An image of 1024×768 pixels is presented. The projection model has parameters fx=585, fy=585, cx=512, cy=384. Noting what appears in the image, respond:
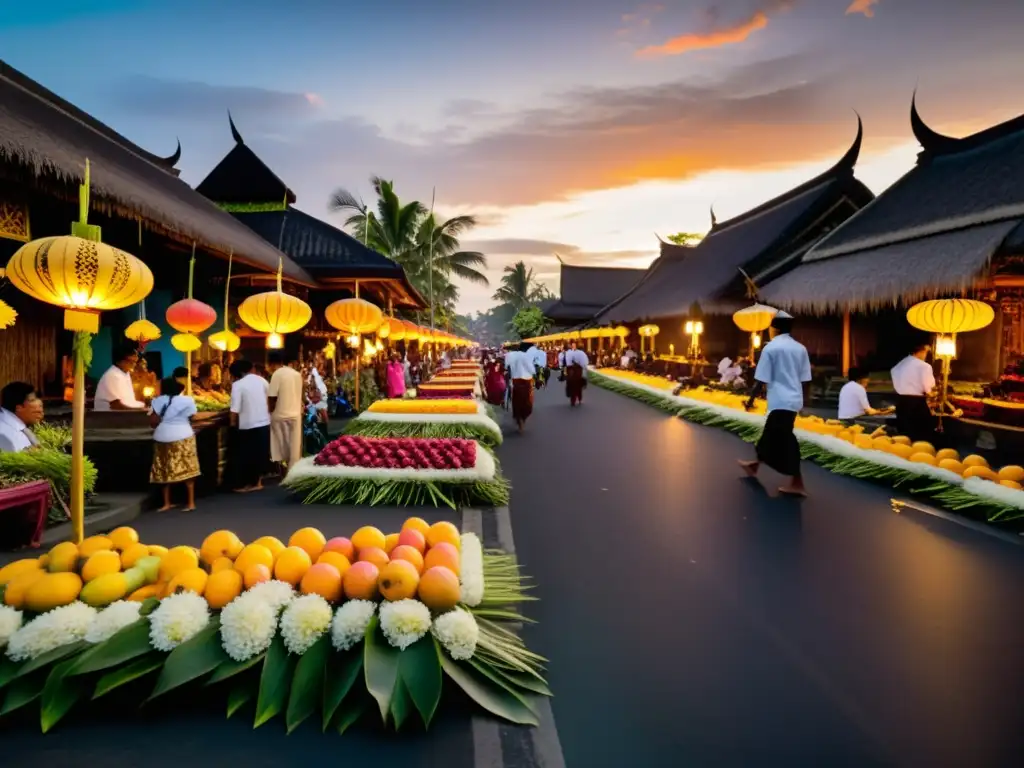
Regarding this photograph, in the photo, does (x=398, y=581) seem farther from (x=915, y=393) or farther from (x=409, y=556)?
(x=915, y=393)

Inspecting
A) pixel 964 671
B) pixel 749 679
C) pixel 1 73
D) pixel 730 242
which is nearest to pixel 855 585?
pixel 964 671

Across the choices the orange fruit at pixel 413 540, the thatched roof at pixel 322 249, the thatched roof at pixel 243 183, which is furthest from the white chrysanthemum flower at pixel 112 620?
the thatched roof at pixel 243 183

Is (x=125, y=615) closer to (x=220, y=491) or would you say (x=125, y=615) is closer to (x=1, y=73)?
(x=220, y=491)

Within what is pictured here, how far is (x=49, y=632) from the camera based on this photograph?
2.49 meters

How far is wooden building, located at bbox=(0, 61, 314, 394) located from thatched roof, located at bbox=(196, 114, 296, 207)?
134 inches

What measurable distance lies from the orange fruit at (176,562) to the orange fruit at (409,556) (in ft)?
3.36

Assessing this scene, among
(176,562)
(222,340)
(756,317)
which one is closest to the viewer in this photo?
(176,562)

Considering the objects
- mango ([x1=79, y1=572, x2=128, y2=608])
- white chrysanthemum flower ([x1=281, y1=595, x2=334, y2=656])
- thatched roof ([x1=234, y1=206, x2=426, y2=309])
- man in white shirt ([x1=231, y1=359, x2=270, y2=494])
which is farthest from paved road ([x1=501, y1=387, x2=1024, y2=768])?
thatched roof ([x1=234, y1=206, x2=426, y2=309])

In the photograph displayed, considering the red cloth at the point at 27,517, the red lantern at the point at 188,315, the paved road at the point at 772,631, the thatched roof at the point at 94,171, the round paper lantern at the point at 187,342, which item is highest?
the thatched roof at the point at 94,171

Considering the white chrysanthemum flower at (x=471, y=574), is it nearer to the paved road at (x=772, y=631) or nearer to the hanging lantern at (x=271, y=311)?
the paved road at (x=772, y=631)

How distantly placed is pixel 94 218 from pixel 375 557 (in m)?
7.86

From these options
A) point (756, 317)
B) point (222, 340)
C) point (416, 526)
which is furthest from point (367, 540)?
point (756, 317)

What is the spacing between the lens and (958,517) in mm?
5871

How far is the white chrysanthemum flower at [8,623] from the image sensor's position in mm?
2490
